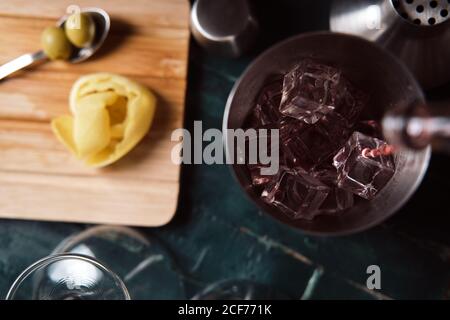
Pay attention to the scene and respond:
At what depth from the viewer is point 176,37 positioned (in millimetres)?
946

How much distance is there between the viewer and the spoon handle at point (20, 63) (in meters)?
0.93

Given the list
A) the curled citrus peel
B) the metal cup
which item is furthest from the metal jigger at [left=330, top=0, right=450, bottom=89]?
the curled citrus peel

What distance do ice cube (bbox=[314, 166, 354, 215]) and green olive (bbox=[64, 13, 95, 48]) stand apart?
0.44m

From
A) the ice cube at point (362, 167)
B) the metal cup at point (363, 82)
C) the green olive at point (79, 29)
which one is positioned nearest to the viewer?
the metal cup at point (363, 82)

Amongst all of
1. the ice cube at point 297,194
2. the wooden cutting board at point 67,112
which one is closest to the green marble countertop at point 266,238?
the wooden cutting board at point 67,112

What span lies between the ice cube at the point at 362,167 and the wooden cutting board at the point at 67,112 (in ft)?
0.93

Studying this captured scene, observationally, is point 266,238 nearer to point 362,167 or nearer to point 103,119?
point 362,167

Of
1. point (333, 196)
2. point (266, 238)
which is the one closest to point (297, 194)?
point (333, 196)

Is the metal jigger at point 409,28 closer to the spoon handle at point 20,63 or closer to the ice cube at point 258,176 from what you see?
the ice cube at point 258,176

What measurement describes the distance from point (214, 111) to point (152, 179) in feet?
0.53

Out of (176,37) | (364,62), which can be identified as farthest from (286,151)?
(176,37)

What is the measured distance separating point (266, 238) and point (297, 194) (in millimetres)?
178

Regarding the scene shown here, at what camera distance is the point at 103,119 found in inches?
35.3
